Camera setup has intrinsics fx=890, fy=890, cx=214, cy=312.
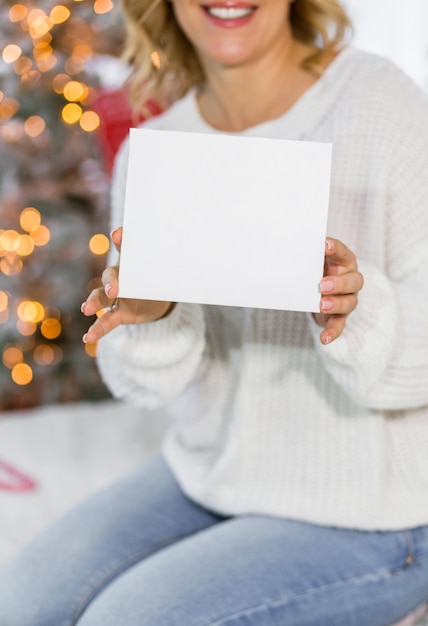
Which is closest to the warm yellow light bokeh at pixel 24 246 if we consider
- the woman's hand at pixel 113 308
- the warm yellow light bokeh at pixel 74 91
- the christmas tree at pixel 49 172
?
the christmas tree at pixel 49 172

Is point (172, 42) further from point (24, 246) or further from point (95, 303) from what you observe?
point (24, 246)

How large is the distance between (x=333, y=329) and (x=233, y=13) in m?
0.49

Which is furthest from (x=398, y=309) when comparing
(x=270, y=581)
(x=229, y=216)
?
(x=270, y=581)

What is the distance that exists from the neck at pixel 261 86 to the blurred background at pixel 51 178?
2.99 ft

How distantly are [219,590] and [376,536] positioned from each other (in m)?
0.21

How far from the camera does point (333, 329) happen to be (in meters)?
0.92

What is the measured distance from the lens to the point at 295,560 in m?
1.06

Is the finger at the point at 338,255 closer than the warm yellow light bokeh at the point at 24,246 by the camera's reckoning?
Yes

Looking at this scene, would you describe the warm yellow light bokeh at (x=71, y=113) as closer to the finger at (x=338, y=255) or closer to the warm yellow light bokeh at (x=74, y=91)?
the warm yellow light bokeh at (x=74, y=91)

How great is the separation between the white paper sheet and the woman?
51 mm

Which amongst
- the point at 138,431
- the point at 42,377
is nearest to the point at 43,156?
the point at 42,377

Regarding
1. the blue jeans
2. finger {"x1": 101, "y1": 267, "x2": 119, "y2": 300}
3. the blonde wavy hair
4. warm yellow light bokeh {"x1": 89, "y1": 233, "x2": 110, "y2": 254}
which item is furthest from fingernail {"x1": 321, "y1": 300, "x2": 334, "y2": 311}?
warm yellow light bokeh {"x1": 89, "y1": 233, "x2": 110, "y2": 254}

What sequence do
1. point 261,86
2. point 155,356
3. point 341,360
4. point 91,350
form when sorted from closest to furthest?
point 341,360, point 155,356, point 261,86, point 91,350

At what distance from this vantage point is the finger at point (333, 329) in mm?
912
